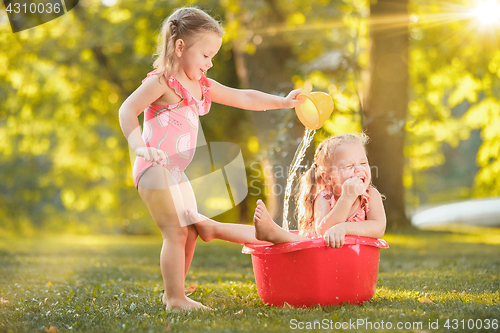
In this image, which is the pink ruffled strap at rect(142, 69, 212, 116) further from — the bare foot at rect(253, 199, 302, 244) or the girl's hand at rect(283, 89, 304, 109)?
the bare foot at rect(253, 199, 302, 244)

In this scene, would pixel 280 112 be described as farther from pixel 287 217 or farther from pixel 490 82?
pixel 490 82

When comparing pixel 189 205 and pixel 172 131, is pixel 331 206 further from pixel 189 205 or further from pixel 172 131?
pixel 172 131

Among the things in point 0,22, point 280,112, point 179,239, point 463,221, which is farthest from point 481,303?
point 463,221

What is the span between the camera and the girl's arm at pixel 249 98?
→ 2945 millimetres

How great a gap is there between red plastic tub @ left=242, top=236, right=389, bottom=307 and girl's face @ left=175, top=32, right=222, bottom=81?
3.46 feet

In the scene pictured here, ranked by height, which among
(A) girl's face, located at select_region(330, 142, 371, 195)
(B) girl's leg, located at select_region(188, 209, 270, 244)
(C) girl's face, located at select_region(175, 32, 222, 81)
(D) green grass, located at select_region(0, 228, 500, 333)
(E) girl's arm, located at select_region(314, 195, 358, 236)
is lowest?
(D) green grass, located at select_region(0, 228, 500, 333)

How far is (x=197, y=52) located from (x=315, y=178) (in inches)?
40.0

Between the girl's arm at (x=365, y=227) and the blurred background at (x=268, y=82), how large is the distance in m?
1.01

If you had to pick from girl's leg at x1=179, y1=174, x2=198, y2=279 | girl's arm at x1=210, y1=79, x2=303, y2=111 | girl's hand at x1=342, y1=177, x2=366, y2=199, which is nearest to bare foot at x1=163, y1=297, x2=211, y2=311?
girl's leg at x1=179, y1=174, x2=198, y2=279

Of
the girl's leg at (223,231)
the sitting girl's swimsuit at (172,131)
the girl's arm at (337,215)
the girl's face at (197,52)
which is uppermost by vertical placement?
the girl's face at (197,52)

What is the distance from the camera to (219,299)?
296cm

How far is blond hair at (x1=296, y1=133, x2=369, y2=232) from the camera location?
9.12ft

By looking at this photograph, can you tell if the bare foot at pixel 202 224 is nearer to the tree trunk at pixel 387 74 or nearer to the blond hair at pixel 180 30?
the blond hair at pixel 180 30

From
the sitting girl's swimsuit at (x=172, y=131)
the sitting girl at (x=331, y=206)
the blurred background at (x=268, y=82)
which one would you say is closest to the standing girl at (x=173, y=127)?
the sitting girl's swimsuit at (x=172, y=131)
